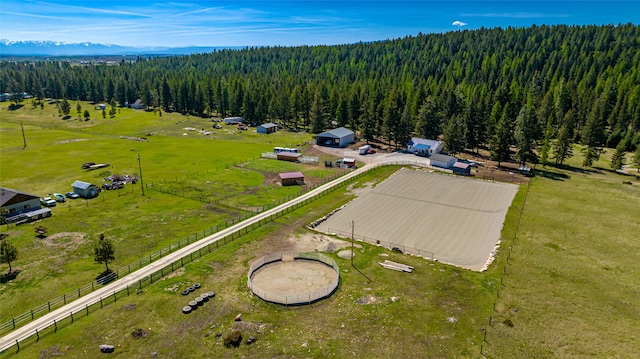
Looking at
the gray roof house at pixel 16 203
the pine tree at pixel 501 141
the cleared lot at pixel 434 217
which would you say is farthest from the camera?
the pine tree at pixel 501 141

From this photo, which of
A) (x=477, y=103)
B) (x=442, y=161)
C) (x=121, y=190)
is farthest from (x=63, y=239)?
(x=477, y=103)

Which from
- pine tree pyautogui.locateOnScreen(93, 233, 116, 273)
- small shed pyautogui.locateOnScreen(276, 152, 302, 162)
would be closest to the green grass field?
pine tree pyautogui.locateOnScreen(93, 233, 116, 273)

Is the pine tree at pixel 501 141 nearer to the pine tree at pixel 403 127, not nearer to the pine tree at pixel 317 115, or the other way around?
the pine tree at pixel 403 127

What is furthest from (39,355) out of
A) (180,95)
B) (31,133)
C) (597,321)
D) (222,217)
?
(180,95)

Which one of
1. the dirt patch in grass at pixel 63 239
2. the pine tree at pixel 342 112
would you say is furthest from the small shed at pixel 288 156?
the dirt patch in grass at pixel 63 239

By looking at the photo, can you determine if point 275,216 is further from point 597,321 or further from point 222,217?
point 597,321

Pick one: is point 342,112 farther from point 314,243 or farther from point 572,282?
point 572,282
